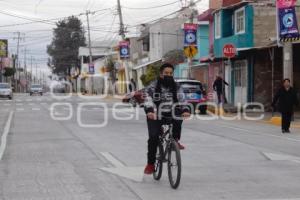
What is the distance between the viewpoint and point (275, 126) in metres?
22.1

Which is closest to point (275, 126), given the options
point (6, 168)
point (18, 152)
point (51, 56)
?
point (18, 152)

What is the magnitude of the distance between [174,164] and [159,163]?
1.83 feet

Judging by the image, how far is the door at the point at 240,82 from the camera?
33.9 m

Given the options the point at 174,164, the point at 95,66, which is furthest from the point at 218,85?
the point at 95,66

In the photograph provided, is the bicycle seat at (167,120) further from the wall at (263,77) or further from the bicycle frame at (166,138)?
the wall at (263,77)

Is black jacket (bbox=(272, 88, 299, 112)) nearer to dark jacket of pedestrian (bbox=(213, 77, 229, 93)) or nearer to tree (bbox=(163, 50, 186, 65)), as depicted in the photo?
dark jacket of pedestrian (bbox=(213, 77, 229, 93))

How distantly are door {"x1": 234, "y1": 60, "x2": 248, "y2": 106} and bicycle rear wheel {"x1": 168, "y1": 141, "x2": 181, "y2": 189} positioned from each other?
2485 cm

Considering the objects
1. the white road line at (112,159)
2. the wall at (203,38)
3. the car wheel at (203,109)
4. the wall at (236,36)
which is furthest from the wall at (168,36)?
the white road line at (112,159)

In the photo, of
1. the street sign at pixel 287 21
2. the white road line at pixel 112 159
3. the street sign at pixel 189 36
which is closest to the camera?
the white road line at pixel 112 159

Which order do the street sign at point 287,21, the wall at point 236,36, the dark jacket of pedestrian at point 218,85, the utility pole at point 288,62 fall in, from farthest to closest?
1. the wall at point 236,36
2. the dark jacket of pedestrian at point 218,85
3. the utility pole at point 288,62
4. the street sign at point 287,21

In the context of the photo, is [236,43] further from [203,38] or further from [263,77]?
[203,38]

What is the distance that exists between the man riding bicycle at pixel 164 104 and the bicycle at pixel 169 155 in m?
0.09

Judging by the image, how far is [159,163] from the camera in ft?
31.4

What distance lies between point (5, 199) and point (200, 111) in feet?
69.7
